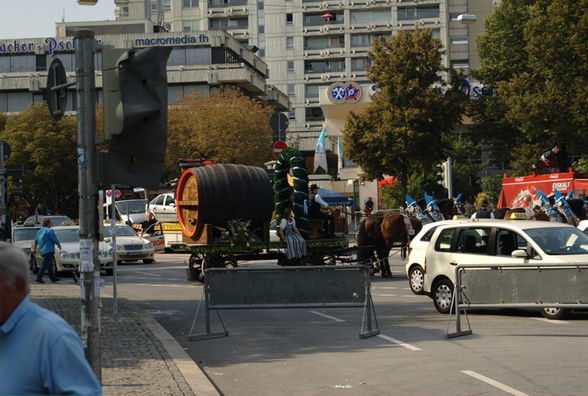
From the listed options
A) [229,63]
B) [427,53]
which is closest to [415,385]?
[427,53]

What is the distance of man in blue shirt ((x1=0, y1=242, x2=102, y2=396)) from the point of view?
4047 millimetres

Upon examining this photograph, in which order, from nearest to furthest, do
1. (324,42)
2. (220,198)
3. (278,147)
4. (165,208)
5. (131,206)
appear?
(220,198)
(278,147)
(165,208)
(131,206)
(324,42)

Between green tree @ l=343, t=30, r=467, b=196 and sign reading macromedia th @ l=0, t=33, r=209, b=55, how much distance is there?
48.6 meters

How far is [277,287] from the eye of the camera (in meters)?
15.9

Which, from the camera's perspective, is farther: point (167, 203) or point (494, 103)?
point (494, 103)

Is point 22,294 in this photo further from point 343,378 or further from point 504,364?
point 504,364

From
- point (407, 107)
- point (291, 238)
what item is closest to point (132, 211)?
point (407, 107)

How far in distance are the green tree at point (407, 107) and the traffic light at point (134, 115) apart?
48.4 meters

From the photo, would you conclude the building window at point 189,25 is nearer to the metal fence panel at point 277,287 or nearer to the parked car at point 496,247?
the parked car at point 496,247

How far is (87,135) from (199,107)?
229 feet

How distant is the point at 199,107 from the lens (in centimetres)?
7756

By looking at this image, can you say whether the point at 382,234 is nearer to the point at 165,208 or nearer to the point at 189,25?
the point at 165,208

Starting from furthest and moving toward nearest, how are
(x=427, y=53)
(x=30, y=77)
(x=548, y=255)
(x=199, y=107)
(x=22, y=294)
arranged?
1. (x=30, y=77)
2. (x=199, y=107)
3. (x=427, y=53)
4. (x=548, y=255)
5. (x=22, y=294)

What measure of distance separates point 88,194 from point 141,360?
4.97 meters
